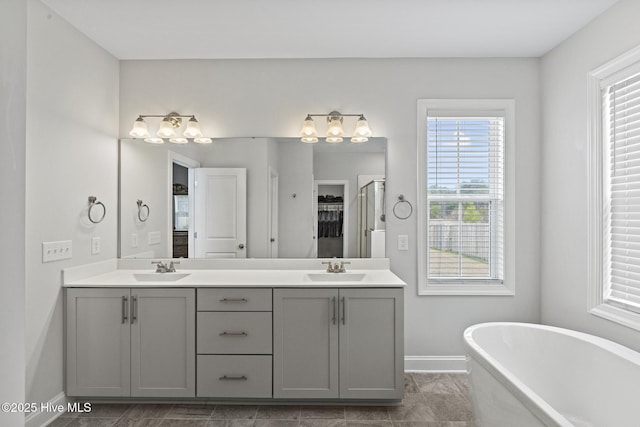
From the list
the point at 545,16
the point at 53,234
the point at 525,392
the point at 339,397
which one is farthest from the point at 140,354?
the point at 545,16

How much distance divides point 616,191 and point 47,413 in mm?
3749

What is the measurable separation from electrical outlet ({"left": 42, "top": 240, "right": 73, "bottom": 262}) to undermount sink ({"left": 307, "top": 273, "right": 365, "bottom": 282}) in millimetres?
1622

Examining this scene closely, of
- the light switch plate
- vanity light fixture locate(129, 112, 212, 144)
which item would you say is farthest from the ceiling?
the light switch plate

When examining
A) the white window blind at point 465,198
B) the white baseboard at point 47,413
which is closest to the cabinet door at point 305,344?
the white window blind at point 465,198

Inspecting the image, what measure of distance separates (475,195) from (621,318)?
1293 millimetres

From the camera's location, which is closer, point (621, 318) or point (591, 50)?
point (621, 318)

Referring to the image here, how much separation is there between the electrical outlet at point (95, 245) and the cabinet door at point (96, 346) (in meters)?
0.38

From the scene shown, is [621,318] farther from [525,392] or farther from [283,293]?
[283,293]

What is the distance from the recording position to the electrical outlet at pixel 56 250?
2.35 m

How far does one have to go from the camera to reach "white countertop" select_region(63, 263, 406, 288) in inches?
100.0

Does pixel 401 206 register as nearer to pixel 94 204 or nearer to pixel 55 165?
pixel 94 204

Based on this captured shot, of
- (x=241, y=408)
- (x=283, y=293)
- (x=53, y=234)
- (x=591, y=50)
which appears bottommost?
(x=241, y=408)

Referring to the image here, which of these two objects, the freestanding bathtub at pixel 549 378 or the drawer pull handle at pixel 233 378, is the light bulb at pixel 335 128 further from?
the drawer pull handle at pixel 233 378

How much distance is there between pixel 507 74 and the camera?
3.14 meters
